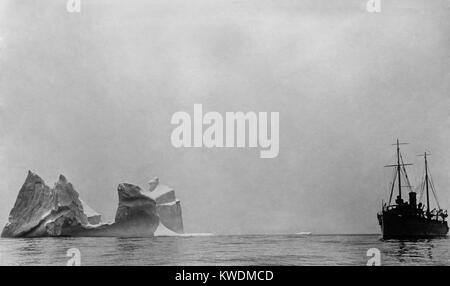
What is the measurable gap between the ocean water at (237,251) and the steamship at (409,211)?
0.15 meters

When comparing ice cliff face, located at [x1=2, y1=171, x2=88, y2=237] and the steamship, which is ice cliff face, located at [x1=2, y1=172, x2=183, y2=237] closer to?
ice cliff face, located at [x1=2, y1=171, x2=88, y2=237]

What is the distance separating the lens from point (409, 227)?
7594 mm

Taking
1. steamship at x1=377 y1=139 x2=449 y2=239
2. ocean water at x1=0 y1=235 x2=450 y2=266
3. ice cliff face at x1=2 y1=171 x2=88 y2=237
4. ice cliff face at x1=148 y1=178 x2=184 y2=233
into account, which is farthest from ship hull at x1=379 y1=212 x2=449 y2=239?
ice cliff face at x1=2 y1=171 x2=88 y2=237

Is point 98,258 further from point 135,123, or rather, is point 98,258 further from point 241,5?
point 241,5

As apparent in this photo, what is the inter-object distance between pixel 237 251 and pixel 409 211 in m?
1.91

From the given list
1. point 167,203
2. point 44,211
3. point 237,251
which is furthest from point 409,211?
point 44,211

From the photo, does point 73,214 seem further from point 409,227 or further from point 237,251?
point 409,227

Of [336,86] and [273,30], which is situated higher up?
[273,30]

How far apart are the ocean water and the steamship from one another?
0.15 metres

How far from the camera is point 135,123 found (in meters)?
7.04

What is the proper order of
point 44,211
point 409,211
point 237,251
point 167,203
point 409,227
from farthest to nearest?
point 409,227 < point 44,211 < point 409,211 < point 167,203 < point 237,251

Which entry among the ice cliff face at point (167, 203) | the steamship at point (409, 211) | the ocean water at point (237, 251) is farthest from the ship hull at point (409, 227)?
the ice cliff face at point (167, 203)
